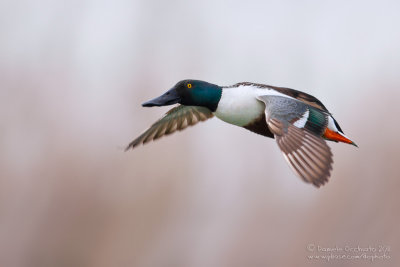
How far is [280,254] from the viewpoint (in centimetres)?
507

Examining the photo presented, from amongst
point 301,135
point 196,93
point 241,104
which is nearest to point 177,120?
point 196,93

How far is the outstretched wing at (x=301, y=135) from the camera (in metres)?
2.34

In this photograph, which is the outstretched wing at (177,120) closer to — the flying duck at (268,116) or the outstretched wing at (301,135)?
the flying duck at (268,116)

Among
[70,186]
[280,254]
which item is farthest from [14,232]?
[280,254]

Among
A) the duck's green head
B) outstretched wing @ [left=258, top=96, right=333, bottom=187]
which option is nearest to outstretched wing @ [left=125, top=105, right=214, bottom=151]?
the duck's green head

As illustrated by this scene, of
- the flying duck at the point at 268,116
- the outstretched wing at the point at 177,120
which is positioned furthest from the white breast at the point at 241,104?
the outstretched wing at the point at 177,120

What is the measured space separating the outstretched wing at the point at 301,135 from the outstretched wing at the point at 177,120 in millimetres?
618

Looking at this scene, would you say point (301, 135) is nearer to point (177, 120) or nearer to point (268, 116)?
point (268, 116)

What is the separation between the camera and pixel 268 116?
8.81 feet

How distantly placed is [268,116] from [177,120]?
967mm

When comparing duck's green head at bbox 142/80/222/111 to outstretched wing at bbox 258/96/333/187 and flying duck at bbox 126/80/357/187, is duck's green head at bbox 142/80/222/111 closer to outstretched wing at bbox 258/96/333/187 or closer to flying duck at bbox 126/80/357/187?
flying duck at bbox 126/80/357/187

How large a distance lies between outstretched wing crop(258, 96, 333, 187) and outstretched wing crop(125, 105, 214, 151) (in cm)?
62

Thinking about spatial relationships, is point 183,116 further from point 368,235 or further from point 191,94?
point 368,235

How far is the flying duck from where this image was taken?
245 cm
